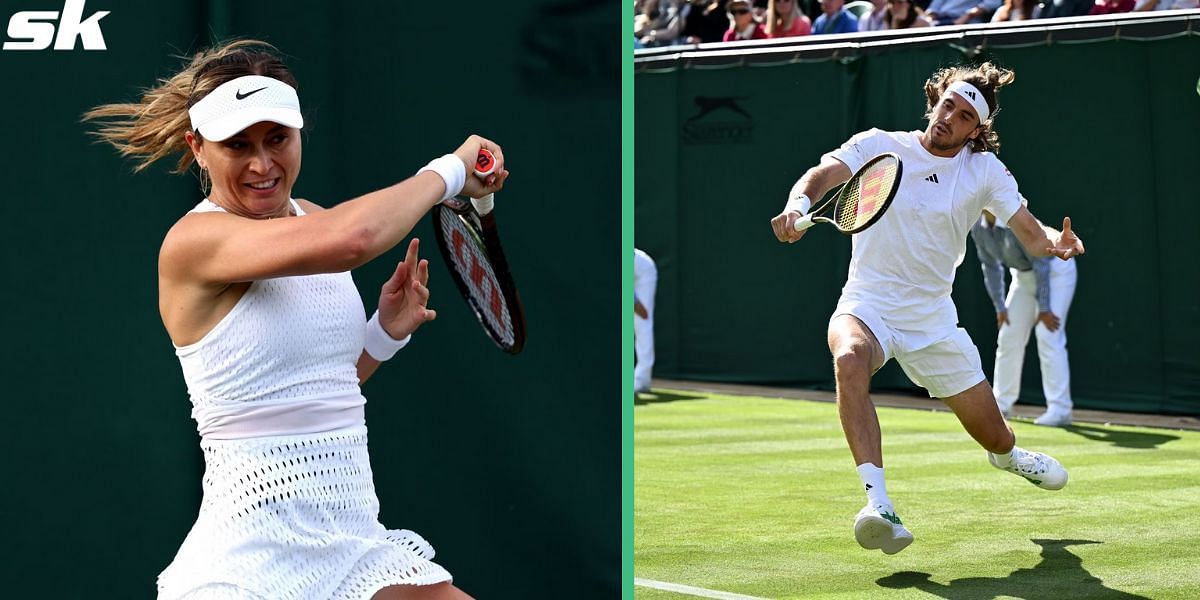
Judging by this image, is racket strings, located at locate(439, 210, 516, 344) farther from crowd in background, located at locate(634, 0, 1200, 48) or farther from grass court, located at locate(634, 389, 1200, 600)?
crowd in background, located at locate(634, 0, 1200, 48)

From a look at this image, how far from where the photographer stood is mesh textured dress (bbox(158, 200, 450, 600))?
3.09m

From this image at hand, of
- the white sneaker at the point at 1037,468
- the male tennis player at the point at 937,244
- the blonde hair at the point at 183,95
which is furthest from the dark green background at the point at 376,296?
the white sneaker at the point at 1037,468

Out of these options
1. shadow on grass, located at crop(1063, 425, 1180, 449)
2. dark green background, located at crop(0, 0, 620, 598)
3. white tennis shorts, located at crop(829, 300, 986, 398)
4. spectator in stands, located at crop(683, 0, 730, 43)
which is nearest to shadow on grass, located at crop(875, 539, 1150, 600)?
white tennis shorts, located at crop(829, 300, 986, 398)

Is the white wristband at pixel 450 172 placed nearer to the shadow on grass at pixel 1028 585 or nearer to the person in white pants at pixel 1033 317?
the shadow on grass at pixel 1028 585

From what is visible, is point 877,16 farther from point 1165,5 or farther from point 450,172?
point 450,172

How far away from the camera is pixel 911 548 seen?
7.48m

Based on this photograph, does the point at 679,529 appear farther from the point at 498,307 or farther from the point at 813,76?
the point at 813,76

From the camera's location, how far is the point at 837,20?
657 inches

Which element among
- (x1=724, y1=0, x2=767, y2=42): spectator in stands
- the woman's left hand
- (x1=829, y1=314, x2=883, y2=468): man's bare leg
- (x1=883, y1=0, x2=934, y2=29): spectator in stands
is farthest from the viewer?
(x1=724, y1=0, x2=767, y2=42): spectator in stands

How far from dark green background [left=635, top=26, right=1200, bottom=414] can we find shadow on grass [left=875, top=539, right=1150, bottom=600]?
23.1ft

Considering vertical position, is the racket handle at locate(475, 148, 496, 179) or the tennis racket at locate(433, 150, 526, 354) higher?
the racket handle at locate(475, 148, 496, 179)

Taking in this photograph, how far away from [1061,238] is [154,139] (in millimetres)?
4639

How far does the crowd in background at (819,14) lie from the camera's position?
47.8ft

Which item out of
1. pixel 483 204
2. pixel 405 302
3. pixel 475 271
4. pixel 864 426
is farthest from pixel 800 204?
pixel 405 302
